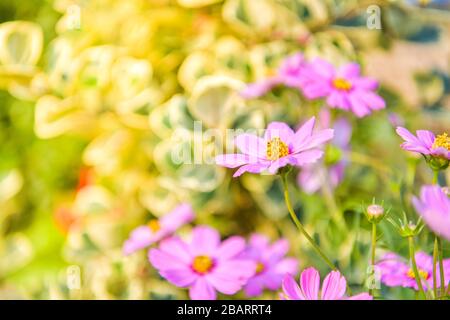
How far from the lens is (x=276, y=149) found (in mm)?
536

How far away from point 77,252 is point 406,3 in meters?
0.71

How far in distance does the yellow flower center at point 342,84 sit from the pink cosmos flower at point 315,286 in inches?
11.5

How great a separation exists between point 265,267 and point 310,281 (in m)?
0.28

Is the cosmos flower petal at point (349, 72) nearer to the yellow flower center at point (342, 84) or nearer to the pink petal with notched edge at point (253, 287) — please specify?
the yellow flower center at point (342, 84)

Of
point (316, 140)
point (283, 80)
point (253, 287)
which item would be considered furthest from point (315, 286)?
point (283, 80)

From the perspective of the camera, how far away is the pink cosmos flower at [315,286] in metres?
0.52

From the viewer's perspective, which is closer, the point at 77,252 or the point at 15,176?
the point at 77,252

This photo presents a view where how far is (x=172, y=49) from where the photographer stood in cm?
126

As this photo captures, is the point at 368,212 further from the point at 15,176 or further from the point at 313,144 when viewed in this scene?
the point at 15,176

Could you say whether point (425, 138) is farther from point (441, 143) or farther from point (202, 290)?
point (202, 290)

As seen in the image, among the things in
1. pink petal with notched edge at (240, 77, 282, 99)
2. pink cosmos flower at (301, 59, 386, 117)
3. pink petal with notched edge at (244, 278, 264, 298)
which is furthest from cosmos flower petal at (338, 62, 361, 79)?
pink petal with notched edge at (244, 278, 264, 298)

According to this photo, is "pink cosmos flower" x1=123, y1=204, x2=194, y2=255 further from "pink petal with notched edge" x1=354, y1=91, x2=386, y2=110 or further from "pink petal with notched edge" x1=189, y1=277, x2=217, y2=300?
"pink petal with notched edge" x1=354, y1=91, x2=386, y2=110
